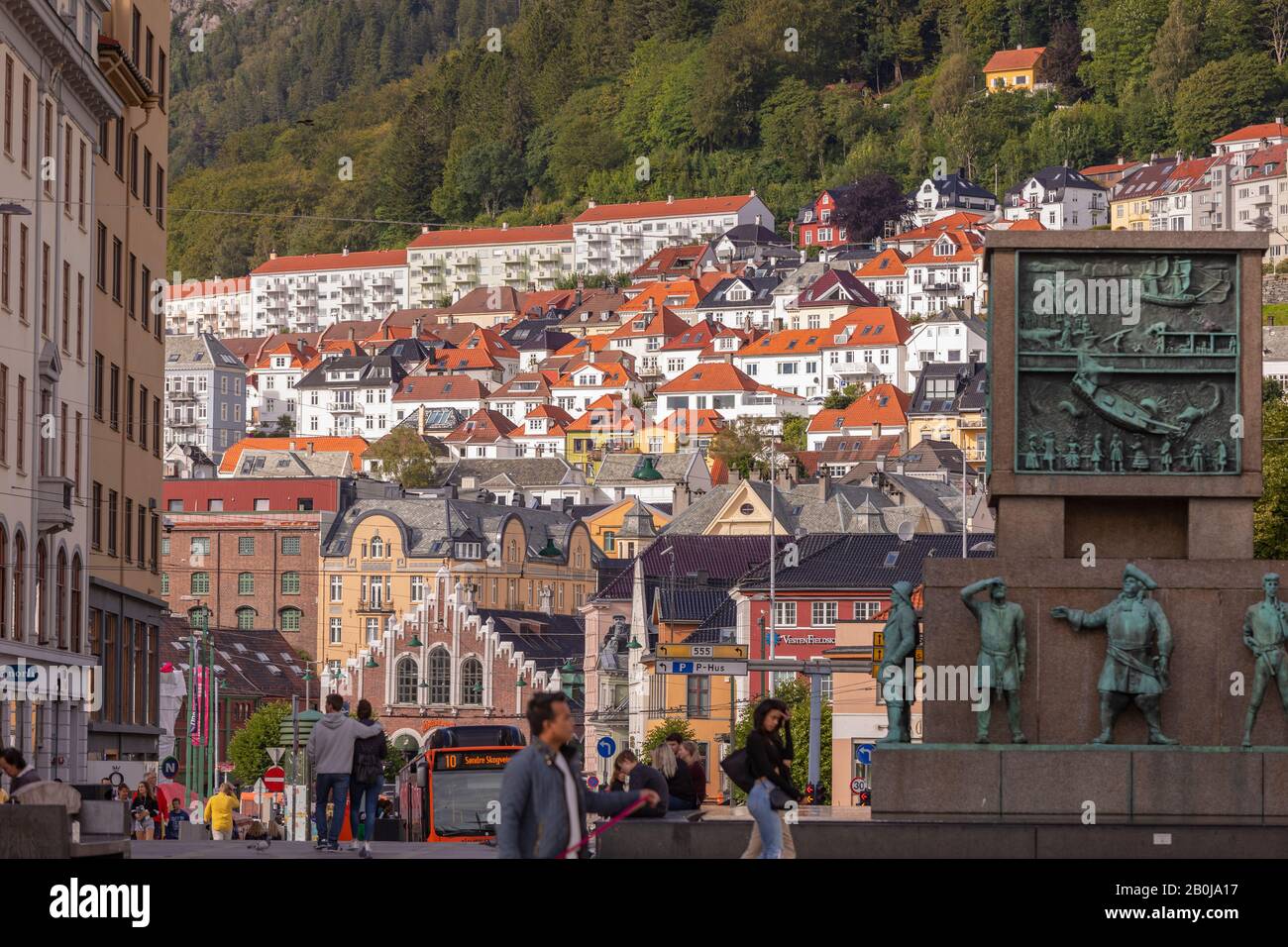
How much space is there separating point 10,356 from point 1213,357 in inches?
1086

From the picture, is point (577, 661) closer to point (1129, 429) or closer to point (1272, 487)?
point (1272, 487)

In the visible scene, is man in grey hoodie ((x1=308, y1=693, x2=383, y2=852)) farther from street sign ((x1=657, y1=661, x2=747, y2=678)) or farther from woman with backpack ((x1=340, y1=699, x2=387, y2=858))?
street sign ((x1=657, y1=661, x2=747, y2=678))

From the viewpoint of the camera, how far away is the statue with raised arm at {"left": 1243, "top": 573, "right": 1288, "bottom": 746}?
27.1 m

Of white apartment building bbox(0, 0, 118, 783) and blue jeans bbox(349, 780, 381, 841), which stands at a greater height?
white apartment building bbox(0, 0, 118, 783)

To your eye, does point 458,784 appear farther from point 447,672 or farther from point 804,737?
point 447,672

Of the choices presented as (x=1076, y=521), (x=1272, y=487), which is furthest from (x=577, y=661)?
(x=1076, y=521)

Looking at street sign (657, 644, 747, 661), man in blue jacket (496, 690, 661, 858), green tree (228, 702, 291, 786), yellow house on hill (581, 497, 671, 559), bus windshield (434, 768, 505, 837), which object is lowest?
green tree (228, 702, 291, 786)

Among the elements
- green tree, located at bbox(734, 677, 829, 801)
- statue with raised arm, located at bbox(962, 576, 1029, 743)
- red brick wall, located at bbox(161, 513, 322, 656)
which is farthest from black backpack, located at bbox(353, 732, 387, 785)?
red brick wall, located at bbox(161, 513, 322, 656)

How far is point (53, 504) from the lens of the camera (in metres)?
53.0

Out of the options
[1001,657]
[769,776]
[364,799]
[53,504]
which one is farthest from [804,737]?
[769,776]

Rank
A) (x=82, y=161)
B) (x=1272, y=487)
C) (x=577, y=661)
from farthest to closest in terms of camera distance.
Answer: (x=577, y=661), (x=1272, y=487), (x=82, y=161)

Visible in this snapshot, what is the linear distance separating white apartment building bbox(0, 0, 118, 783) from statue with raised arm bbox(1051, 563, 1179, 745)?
81.9 ft

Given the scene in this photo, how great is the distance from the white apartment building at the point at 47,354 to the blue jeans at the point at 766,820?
26.5 meters
